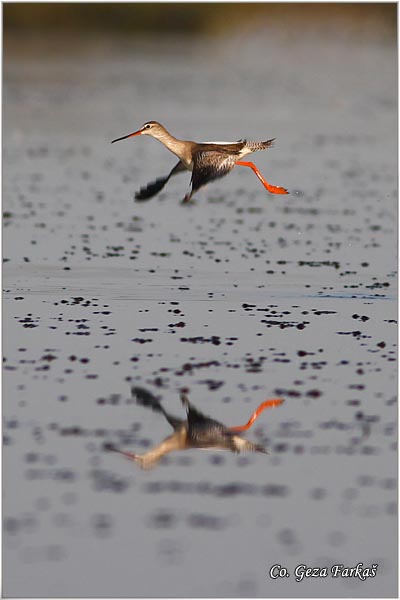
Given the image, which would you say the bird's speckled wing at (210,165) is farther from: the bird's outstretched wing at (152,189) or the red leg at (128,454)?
the red leg at (128,454)

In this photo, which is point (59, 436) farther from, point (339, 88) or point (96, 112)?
point (339, 88)

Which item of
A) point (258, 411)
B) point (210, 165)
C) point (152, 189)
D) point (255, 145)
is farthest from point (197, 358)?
point (255, 145)

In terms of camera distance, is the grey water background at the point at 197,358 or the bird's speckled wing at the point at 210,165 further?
the bird's speckled wing at the point at 210,165

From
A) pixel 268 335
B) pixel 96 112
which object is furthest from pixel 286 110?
pixel 268 335

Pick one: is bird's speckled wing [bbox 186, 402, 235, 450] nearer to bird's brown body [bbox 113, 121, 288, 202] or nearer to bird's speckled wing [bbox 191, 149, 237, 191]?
bird's brown body [bbox 113, 121, 288, 202]

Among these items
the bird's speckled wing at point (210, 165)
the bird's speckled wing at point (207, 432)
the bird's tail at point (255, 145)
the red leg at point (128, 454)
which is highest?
the bird's tail at point (255, 145)

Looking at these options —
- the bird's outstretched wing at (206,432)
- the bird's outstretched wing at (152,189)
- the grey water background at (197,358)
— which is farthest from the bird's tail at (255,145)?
the bird's outstretched wing at (206,432)

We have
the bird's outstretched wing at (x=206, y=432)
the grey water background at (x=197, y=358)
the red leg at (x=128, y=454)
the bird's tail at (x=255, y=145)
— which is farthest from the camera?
the bird's tail at (x=255, y=145)
